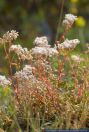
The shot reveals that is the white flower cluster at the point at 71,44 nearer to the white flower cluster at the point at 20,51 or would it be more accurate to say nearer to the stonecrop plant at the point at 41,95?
the stonecrop plant at the point at 41,95

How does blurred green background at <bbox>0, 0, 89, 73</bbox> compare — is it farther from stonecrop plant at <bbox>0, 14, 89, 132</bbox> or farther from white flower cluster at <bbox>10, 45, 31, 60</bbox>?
white flower cluster at <bbox>10, 45, 31, 60</bbox>

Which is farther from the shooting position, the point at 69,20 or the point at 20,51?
the point at 69,20

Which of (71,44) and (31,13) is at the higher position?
(31,13)

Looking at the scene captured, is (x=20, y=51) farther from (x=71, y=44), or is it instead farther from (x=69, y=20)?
(x=69, y=20)

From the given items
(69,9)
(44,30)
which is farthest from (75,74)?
(44,30)

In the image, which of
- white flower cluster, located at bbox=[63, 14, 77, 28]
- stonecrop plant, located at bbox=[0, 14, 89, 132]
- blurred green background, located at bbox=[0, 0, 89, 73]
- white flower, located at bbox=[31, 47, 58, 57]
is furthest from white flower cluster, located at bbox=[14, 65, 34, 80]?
blurred green background, located at bbox=[0, 0, 89, 73]

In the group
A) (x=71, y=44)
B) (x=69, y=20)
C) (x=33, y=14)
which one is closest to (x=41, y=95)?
(x=71, y=44)

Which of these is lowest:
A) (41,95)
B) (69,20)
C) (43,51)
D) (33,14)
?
(41,95)

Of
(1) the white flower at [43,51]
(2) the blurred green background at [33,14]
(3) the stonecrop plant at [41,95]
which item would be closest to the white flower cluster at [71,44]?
(3) the stonecrop plant at [41,95]

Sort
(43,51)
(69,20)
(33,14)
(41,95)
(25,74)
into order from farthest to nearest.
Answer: (33,14), (69,20), (41,95), (25,74), (43,51)
